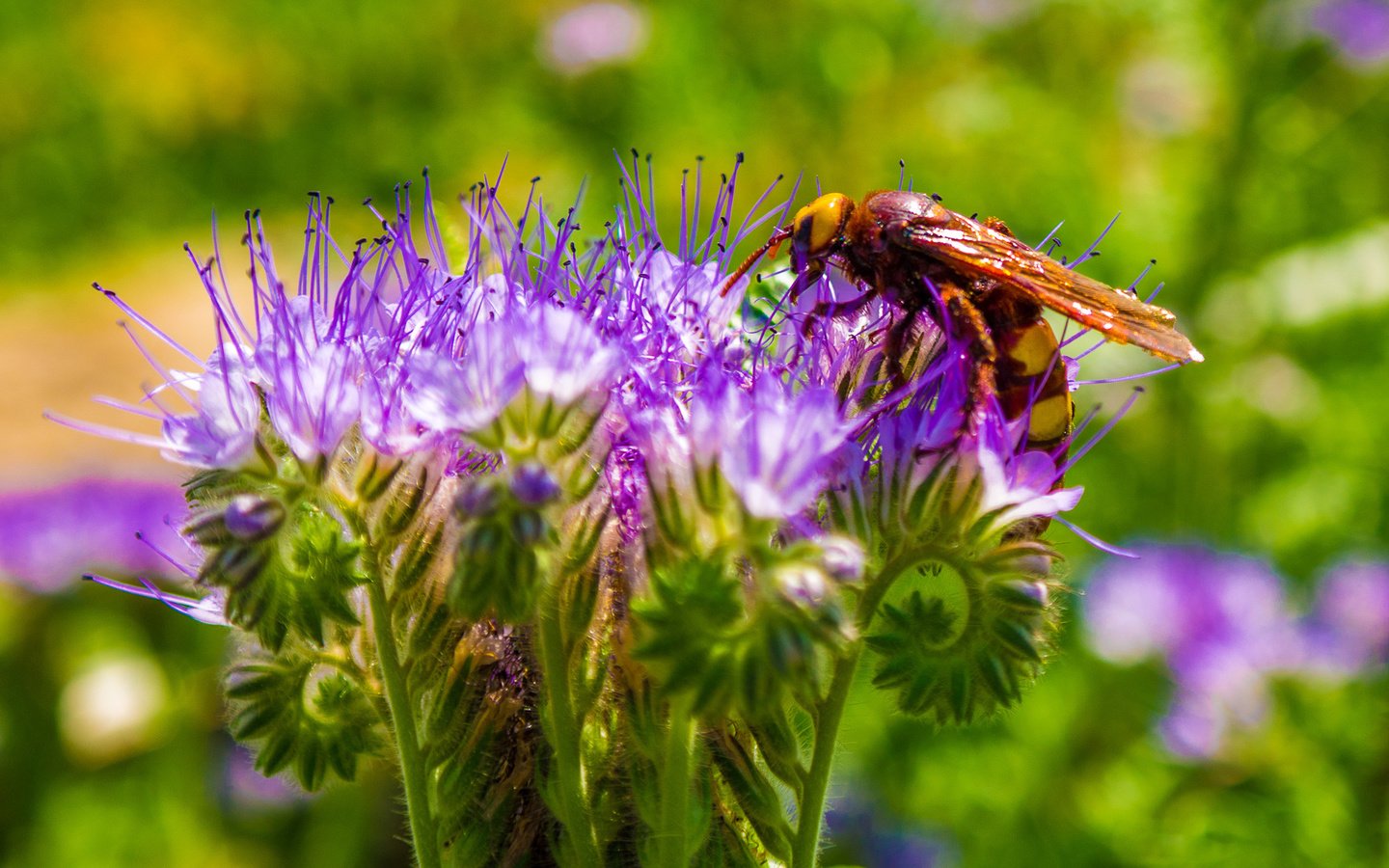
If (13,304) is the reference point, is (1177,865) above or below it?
below

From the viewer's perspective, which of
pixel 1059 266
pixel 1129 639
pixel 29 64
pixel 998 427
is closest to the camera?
pixel 998 427

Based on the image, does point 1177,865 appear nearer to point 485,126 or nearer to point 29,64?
point 485,126

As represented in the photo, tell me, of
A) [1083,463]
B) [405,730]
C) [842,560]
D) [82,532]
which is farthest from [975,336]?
[82,532]

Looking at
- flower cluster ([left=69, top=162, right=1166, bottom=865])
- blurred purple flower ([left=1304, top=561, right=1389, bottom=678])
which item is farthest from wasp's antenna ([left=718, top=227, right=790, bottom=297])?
blurred purple flower ([left=1304, top=561, right=1389, bottom=678])

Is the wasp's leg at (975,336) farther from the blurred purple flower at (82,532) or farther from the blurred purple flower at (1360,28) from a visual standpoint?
the blurred purple flower at (1360,28)

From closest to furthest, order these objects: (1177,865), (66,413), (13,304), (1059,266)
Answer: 1. (1059,266)
2. (1177,865)
3. (66,413)
4. (13,304)

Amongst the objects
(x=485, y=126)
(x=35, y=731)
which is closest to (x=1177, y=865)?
(x=35, y=731)

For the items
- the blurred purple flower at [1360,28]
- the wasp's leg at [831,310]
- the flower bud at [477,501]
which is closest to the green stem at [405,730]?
the flower bud at [477,501]

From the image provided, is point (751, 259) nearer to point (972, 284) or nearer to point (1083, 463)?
point (972, 284)

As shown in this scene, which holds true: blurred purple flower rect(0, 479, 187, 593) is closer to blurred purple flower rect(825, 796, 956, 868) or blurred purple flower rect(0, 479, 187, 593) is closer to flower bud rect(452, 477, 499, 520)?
blurred purple flower rect(825, 796, 956, 868)
